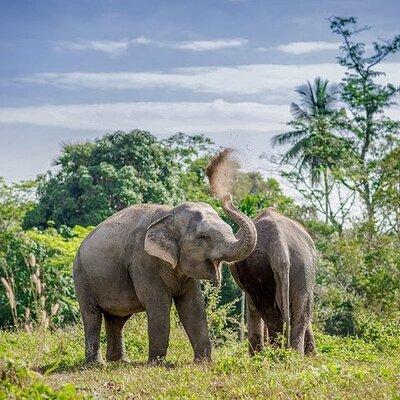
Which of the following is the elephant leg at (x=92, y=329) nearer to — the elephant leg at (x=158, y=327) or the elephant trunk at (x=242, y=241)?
the elephant leg at (x=158, y=327)

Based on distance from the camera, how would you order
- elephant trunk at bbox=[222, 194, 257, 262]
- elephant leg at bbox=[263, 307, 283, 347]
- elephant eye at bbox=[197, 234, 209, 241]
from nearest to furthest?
elephant trunk at bbox=[222, 194, 257, 262]
elephant eye at bbox=[197, 234, 209, 241]
elephant leg at bbox=[263, 307, 283, 347]

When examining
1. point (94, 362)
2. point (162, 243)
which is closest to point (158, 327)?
point (162, 243)

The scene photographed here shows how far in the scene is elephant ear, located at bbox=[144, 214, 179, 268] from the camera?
1234 cm

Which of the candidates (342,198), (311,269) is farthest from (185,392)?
(342,198)

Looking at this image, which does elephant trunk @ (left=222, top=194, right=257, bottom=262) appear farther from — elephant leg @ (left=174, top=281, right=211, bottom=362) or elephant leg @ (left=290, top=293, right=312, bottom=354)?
elephant leg @ (left=174, top=281, right=211, bottom=362)

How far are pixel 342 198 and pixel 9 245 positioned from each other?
1409 cm

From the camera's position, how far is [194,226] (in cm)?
1227

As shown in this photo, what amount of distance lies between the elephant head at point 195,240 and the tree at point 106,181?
2089 centimetres

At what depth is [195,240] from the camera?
12.2 meters

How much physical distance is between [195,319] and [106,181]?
2183 centimetres

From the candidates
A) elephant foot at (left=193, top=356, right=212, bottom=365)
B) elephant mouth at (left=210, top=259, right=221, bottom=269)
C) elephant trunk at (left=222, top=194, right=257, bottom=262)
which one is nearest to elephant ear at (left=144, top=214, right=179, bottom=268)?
elephant mouth at (left=210, top=259, right=221, bottom=269)

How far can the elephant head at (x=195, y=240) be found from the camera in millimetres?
11828

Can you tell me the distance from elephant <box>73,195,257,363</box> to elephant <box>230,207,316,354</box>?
1.71ft

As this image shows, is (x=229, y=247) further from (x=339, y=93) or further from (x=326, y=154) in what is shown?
(x=339, y=93)
